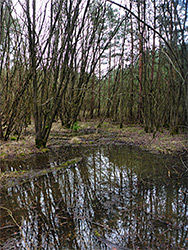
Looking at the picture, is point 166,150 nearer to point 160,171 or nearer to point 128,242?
point 160,171

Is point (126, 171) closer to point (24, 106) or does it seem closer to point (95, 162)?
point (95, 162)

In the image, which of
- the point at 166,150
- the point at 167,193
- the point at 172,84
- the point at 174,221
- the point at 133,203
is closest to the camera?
the point at 174,221

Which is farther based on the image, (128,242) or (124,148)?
(124,148)

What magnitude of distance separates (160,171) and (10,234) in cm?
291

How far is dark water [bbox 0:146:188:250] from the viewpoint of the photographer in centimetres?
196

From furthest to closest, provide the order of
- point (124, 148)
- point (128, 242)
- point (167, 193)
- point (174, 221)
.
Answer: point (124, 148) < point (167, 193) < point (174, 221) < point (128, 242)

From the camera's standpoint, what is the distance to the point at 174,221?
2285 millimetres

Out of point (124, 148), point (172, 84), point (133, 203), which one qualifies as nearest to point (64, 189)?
point (133, 203)

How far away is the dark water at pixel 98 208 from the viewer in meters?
1.96

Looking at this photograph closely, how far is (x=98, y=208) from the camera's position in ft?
8.44

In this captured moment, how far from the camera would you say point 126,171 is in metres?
4.05

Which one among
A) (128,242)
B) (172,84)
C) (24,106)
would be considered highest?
(172,84)

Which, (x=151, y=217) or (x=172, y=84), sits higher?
(x=172, y=84)

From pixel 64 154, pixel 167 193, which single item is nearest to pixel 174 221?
pixel 167 193
